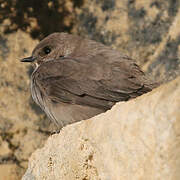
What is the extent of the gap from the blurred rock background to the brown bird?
990 millimetres

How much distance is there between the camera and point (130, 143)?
3023 mm

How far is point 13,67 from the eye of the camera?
6.57 meters

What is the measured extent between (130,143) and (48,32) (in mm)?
4111

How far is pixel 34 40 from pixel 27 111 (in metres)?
1.07

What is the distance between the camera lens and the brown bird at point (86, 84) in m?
4.77

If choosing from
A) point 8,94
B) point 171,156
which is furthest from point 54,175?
point 8,94

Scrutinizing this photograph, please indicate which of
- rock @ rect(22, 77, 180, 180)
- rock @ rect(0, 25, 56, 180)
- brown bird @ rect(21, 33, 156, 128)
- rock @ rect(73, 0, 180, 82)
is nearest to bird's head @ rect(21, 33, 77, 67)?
brown bird @ rect(21, 33, 156, 128)

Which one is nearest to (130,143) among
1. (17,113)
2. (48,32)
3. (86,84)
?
(86,84)

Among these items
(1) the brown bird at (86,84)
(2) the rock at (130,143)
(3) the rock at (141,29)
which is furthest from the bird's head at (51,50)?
(2) the rock at (130,143)

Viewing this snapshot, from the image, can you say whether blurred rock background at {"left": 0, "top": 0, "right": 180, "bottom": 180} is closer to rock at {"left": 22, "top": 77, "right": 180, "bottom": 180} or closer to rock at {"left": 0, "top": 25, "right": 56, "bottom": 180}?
rock at {"left": 0, "top": 25, "right": 56, "bottom": 180}

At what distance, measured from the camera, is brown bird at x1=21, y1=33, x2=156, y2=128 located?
4766mm

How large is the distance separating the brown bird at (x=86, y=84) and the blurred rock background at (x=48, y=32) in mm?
990

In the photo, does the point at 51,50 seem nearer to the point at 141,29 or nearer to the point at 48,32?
the point at 48,32

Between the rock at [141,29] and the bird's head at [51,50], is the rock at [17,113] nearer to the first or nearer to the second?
the bird's head at [51,50]
